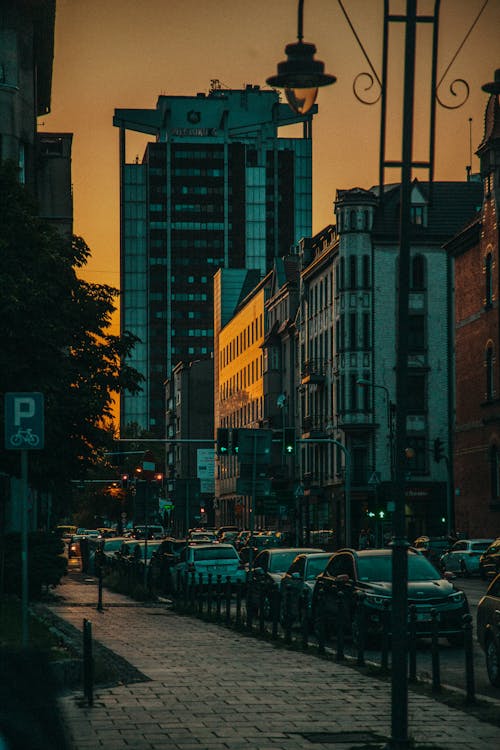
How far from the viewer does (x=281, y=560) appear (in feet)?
101

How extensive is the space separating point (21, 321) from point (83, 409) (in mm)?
4168

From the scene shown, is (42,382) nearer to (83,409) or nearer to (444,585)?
(83,409)

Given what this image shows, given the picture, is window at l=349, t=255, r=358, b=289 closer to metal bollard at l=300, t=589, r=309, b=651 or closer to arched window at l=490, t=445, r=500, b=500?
arched window at l=490, t=445, r=500, b=500

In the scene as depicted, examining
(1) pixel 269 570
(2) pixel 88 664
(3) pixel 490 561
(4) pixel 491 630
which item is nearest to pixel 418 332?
(3) pixel 490 561

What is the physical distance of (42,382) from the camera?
27.7m

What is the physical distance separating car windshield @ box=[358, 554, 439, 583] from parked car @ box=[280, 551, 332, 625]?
6.01ft

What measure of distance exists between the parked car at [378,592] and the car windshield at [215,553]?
1330 centimetres

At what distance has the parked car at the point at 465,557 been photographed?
53.2m

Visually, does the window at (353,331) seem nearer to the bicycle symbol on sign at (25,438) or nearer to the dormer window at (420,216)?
the dormer window at (420,216)

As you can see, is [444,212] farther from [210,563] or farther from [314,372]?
[210,563]

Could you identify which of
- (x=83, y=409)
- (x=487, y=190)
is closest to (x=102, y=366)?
(x=83, y=409)

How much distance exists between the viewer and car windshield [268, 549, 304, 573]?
3042cm

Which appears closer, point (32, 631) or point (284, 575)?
point (32, 631)

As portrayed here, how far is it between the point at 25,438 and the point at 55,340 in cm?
1189
